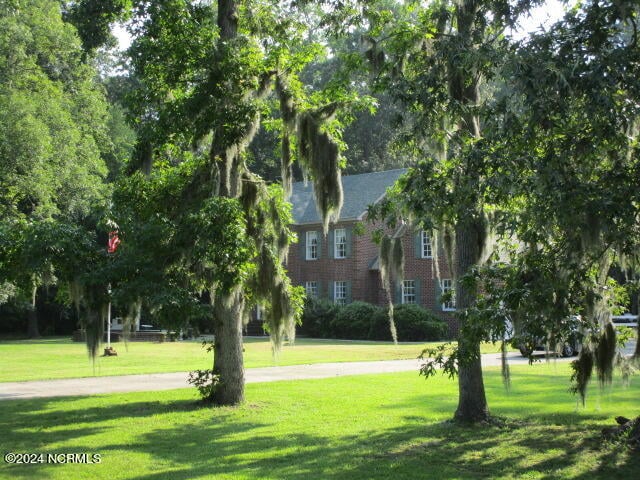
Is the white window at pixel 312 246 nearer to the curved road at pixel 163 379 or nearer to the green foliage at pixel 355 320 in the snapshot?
the green foliage at pixel 355 320

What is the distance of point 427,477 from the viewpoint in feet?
25.5

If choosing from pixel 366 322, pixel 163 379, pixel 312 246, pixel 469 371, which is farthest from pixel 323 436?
pixel 312 246

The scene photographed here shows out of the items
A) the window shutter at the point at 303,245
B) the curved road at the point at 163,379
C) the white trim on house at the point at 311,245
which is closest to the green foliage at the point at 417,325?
the white trim on house at the point at 311,245

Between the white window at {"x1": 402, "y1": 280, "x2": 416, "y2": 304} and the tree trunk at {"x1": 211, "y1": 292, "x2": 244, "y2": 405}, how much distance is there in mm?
21598

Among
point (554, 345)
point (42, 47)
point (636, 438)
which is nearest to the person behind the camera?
point (554, 345)

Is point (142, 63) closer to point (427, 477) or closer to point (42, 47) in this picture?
point (427, 477)

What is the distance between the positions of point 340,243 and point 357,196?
244 cm

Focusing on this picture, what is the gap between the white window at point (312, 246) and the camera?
120ft

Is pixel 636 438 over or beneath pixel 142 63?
beneath

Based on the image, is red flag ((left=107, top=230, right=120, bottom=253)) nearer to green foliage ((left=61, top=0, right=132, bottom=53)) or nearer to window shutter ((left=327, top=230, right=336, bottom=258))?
green foliage ((left=61, top=0, right=132, bottom=53))

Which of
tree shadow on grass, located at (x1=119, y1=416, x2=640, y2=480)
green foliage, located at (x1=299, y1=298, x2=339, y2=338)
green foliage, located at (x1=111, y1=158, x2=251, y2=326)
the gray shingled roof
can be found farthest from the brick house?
tree shadow on grass, located at (x1=119, y1=416, x2=640, y2=480)

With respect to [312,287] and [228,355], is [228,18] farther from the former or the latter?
[312,287]

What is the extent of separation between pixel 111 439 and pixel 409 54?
6.91 meters

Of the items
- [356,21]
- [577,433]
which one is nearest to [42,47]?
[356,21]
